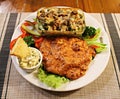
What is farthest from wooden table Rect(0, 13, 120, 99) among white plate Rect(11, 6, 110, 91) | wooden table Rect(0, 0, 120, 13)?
wooden table Rect(0, 0, 120, 13)

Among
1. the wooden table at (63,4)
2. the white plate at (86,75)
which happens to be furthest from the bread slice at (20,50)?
the wooden table at (63,4)

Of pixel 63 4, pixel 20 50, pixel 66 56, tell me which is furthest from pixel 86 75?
pixel 63 4

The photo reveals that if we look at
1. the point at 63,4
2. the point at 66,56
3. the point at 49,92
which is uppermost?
the point at 63,4

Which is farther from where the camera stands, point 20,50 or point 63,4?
point 63,4

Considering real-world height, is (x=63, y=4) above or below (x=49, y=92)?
above

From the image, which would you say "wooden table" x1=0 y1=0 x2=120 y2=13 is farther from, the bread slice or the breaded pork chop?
the bread slice


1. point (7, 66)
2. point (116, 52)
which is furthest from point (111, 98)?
point (7, 66)

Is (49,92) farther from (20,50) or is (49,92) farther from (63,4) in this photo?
(63,4)

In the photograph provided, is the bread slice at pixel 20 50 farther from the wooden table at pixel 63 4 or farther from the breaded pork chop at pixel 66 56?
the wooden table at pixel 63 4
